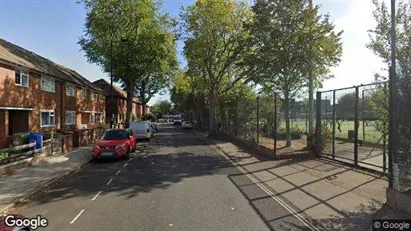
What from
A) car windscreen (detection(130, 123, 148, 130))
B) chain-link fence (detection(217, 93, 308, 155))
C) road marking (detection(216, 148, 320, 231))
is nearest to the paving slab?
road marking (detection(216, 148, 320, 231))

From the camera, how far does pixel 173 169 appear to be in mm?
15641

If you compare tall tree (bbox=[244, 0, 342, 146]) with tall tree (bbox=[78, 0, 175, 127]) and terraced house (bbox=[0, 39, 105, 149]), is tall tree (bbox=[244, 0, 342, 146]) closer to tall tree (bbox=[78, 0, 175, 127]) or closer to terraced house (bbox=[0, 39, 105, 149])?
terraced house (bbox=[0, 39, 105, 149])

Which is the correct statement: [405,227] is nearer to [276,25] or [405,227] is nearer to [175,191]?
[175,191]

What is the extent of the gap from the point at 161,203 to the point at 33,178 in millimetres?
5978

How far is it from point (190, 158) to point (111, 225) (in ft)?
39.9

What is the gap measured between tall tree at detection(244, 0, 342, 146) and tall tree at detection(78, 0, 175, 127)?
75.6 feet

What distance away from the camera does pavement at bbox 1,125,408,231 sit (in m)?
7.73

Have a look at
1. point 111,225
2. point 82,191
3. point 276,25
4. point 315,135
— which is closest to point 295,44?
point 276,25

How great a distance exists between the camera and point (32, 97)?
25.9 metres

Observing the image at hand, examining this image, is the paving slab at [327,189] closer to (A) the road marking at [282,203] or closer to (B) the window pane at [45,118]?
(A) the road marking at [282,203]

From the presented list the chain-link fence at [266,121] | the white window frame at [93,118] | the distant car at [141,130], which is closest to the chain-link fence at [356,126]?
the chain-link fence at [266,121]

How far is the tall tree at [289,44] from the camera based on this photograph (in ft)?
63.8

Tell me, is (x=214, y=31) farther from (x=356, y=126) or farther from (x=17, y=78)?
(x=356, y=126)

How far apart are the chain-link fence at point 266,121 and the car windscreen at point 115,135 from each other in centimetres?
720
